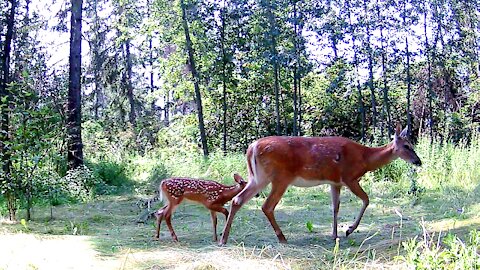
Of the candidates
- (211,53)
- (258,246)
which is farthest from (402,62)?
(258,246)

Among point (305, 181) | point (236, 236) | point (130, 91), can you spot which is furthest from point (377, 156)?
point (130, 91)

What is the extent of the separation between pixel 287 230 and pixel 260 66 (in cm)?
1333

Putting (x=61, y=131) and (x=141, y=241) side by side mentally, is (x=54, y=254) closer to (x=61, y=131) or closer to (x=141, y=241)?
(x=141, y=241)

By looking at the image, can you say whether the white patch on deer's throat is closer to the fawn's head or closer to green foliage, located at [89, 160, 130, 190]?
the fawn's head

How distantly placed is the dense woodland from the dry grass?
180 inches

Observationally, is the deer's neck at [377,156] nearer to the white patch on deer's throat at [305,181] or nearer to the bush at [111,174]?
the white patch on deer's throat at [305,181]

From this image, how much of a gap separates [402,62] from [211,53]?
6807 mm

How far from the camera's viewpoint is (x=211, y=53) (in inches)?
742

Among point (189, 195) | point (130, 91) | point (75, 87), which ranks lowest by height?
point (189, 195)

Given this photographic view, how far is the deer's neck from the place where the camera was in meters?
6.28

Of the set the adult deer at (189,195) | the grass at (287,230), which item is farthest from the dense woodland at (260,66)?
the adult deer at (189,195)

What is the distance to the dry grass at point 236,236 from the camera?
4.27 meters

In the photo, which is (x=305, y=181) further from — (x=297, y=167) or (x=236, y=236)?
(x=236, y=236)

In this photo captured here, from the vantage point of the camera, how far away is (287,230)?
261 inches
